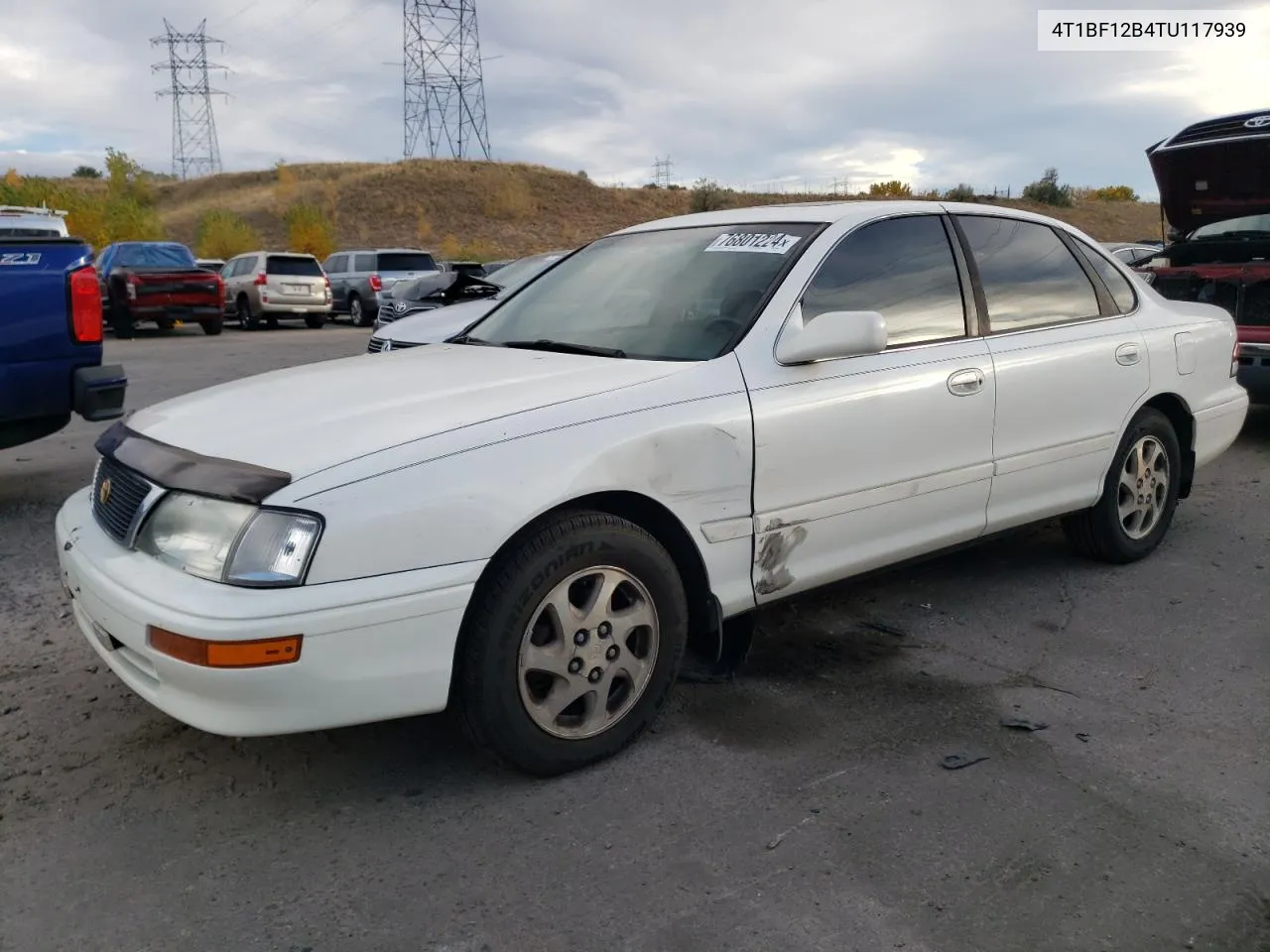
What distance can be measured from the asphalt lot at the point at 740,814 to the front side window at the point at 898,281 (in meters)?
1.05

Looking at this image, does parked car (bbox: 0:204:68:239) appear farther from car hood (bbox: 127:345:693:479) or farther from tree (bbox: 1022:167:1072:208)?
tree (bbox: 1022:167:1072:208)

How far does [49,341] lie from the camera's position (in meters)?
5.37

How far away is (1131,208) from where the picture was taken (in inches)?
2405

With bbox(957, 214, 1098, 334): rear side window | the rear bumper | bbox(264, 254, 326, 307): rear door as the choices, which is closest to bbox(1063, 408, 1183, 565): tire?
bbox(957, 214, 1098, 334): rear side window

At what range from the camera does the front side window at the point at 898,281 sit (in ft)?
12.0

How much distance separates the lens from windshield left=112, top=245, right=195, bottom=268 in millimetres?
18547

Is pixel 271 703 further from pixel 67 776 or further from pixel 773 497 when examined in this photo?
pixel 773 497

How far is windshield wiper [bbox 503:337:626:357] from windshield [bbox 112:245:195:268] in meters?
16.9

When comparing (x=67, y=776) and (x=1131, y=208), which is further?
(x=1131, y=208)

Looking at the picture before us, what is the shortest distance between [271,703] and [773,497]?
1.58 metres

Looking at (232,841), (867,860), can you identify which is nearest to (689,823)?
(867,860)

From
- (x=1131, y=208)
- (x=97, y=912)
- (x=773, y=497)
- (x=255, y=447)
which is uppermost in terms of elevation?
(x=1131, y=208)

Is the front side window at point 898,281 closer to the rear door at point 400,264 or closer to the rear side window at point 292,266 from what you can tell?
the rear side window at point 292,266

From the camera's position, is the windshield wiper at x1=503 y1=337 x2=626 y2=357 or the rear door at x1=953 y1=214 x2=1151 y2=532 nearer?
the windshield wiper at x1=503 y1=337 x2=626 y2=357
